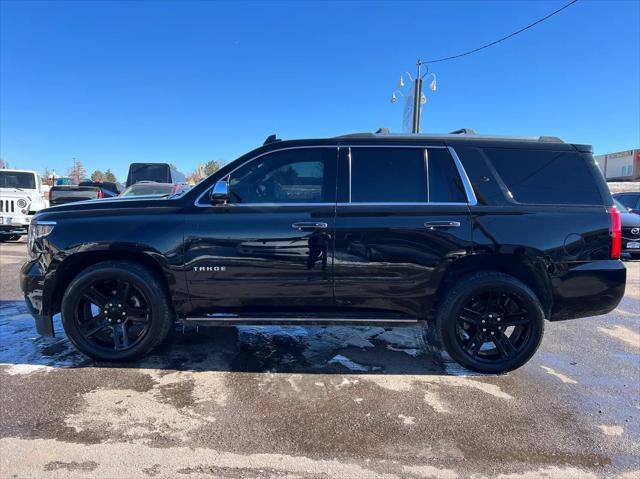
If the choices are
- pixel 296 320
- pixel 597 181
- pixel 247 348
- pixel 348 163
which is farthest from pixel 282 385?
pixel 597 181

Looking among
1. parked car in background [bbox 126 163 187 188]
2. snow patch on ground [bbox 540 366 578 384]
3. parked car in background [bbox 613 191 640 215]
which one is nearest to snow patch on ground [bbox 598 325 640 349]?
snow patch on ground [bbox 540 366 578 384]

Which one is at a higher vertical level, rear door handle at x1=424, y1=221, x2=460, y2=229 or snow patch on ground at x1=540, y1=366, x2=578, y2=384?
rear door handle at x1=424, y1=221, x2=460, y2=229

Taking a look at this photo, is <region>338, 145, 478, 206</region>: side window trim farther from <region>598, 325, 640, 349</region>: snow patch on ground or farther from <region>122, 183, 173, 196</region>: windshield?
<region>122, 183, 173, 196</region>: windshield

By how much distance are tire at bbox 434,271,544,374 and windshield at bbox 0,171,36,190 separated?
13.1m

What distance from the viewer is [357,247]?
3.62 metres

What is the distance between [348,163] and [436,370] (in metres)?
1.98

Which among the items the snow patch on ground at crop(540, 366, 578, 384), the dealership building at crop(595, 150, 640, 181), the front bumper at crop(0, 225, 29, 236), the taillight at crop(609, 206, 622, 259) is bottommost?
the snow patch on ground at crop(540, 366, 578, 384)

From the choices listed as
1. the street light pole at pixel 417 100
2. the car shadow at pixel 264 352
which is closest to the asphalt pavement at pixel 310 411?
the car shadow at pixel 264 352

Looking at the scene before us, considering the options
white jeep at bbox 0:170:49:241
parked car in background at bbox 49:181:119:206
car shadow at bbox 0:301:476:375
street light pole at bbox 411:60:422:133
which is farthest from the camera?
street light pole at bbox 411:60:422:133

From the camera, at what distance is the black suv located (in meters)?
3.62

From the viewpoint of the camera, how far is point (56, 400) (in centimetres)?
322

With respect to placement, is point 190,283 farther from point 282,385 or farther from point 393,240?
point 393,240

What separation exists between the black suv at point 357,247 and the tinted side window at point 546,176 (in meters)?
0.01

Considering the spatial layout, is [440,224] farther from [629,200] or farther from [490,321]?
[629,200]
